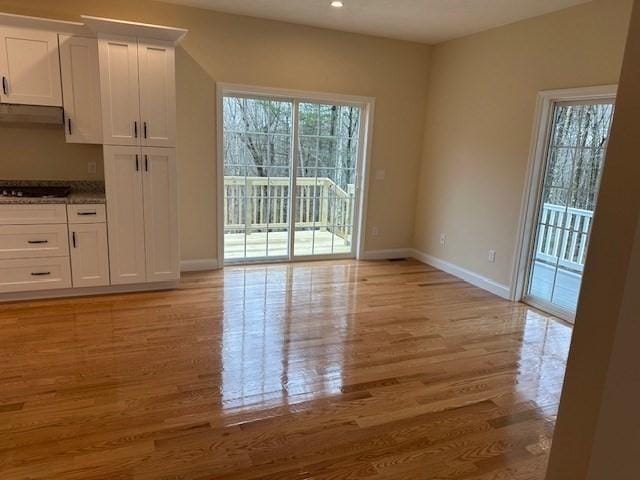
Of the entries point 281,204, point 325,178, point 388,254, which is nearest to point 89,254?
point 281,204

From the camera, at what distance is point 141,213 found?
3.99 m

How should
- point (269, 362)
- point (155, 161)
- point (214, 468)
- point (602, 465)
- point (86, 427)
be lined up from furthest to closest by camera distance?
point (155, 161) < point (269, 362) < point (86, 427) < point (214, 468) < point (602, 465)

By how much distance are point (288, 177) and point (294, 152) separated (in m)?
0.31

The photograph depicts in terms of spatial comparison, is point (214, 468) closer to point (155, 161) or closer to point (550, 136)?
point (155, 161)

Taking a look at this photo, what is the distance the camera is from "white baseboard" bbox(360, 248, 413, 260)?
229 inches

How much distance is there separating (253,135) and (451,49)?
257 centimetres

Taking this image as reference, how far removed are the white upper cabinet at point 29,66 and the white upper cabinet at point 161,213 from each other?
3.06 ft

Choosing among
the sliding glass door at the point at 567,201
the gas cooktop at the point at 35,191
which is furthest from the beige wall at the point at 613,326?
the gas cooktop at the point at 35,191

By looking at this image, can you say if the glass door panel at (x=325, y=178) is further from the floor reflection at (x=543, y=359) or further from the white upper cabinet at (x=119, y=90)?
the floor reflection at (x=543, y=359)

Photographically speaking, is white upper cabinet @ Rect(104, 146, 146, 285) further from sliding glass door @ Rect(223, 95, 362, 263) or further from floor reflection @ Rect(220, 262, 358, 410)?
sliding glass door @ Rect(223, 95, 362, 263)

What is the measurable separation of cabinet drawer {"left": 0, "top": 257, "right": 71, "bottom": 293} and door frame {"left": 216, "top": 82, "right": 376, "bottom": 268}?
63.8 inches

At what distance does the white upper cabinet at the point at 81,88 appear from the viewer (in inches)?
147

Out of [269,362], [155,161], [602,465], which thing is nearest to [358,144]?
[155,161]

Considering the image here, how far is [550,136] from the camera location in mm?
4043
